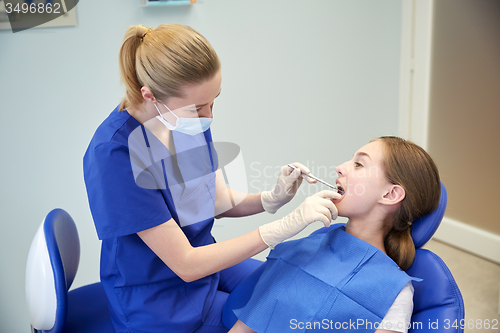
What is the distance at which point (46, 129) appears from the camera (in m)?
1.81

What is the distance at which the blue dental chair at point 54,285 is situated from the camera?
1029 mm

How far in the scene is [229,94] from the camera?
207 centimetres

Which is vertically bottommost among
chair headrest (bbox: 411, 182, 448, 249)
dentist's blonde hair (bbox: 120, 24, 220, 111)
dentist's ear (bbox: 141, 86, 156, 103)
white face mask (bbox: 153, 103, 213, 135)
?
chair headrest (bbox: 411, 182, 448, 249)

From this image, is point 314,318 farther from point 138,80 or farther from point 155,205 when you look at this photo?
point 138,80

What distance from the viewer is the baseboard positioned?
235cm

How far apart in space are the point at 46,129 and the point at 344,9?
1729 millimetres

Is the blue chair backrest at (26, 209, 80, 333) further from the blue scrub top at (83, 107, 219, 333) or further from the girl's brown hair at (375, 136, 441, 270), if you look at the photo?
the girl's brown hair at (375, 136, 441, 270)

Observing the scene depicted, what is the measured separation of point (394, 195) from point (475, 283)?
1.41 m

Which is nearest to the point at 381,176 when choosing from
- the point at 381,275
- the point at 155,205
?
the point at 381,275

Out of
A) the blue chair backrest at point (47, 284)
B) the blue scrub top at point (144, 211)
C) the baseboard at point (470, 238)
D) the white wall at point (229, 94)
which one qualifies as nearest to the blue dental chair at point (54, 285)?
the blue chair backrest at point (47, 284)

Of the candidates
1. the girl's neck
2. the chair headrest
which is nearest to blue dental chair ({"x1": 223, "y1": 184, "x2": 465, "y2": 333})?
the chair headrest

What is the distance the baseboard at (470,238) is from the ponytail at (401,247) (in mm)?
1591

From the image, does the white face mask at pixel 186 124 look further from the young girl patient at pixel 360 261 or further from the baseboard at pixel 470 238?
the baseboard at pixel 470 238

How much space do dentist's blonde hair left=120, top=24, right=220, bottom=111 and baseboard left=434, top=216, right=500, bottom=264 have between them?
2197 mm
